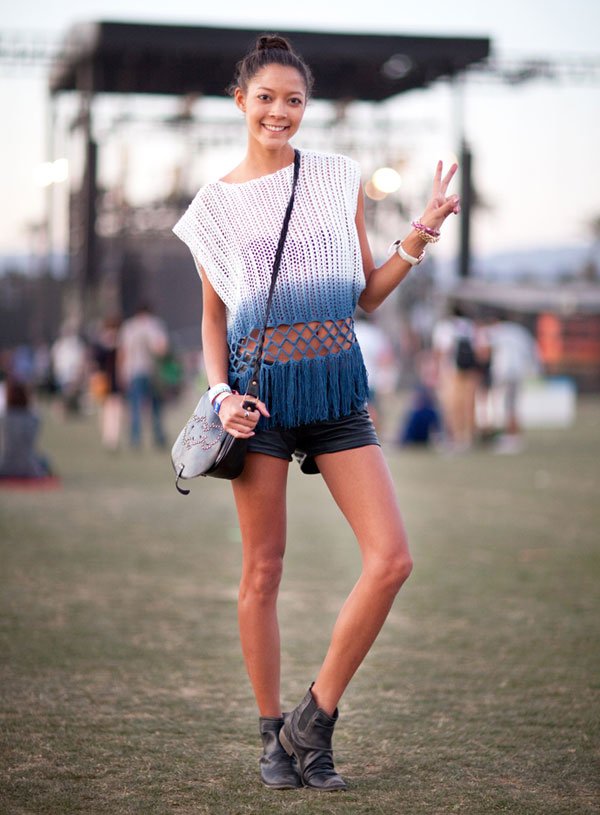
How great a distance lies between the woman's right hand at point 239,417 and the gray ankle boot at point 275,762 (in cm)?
85

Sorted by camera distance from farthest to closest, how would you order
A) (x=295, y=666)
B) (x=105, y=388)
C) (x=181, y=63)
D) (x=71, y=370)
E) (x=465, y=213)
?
(x=181, y=63) → (x=465, y=213) → (x=71, y=370) → (x=105, y=388) → (x=295, y=666)

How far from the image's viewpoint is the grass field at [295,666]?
361 cm

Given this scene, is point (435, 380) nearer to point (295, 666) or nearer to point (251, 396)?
point (295, 666)

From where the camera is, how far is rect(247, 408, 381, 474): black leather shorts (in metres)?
3.62

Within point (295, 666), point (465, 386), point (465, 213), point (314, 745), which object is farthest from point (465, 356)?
point (465, 213)

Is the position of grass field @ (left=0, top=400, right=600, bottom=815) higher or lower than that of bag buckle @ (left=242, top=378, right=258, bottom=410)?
lower

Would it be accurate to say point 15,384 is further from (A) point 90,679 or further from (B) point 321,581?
(A) point 90,679

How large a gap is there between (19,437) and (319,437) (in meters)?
8.33

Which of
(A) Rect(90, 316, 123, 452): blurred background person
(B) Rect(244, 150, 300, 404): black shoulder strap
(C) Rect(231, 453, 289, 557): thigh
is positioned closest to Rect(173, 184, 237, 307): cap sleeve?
(B) Rect(244, 150, 300, 404): black shoulder strap

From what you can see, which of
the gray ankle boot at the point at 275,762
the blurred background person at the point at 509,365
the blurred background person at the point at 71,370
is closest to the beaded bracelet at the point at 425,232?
the gray ankle boot at the point at 275,762

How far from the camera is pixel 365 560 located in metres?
3.56

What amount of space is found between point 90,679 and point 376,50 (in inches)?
1016

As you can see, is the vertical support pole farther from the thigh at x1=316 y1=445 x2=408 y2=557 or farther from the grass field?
the thigh at x1=316 y1=445 x2=408 y2=557

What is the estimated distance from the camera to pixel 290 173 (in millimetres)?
3682
